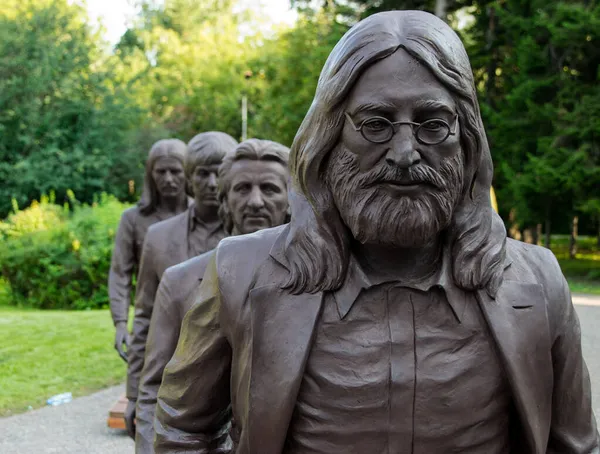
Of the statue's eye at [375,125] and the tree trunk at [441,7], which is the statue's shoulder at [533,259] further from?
the tree trunk at [441,7]

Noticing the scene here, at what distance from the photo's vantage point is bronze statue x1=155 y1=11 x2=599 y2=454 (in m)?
2.03

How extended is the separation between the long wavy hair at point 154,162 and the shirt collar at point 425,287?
500 centimetres

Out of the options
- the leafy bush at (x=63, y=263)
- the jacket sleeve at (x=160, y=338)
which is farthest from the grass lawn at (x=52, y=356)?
A: the jacket sleeve at (x=160, y=338)

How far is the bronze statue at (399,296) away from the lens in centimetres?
203

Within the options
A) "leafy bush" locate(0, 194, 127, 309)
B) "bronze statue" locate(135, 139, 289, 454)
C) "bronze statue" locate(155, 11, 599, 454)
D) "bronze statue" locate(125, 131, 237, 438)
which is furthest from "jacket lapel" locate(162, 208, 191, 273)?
→ "leafy bush" locate(0, 194, 127, 309)

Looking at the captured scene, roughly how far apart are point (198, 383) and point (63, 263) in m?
15.3

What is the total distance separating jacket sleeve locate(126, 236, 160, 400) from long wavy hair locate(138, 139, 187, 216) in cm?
145

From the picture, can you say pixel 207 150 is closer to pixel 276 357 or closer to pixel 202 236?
pixel 202 236

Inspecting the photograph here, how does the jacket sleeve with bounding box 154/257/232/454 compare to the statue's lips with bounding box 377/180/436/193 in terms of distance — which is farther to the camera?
the jacket sleeve with bounding box 154/257/232/454

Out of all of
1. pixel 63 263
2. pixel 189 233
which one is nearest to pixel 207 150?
pixel 189 233

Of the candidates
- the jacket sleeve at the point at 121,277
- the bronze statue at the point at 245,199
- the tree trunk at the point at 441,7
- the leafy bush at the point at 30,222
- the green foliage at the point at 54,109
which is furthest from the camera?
the green foliage at the point at 54,109

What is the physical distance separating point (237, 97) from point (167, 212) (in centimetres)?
3369

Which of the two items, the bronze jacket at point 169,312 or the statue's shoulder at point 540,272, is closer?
the statue's shoulder at point 540,272

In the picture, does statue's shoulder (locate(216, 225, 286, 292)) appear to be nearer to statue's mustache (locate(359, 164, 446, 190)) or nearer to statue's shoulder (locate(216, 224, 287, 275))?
statue's shoulder (locate(216, 224, 287, 275))
